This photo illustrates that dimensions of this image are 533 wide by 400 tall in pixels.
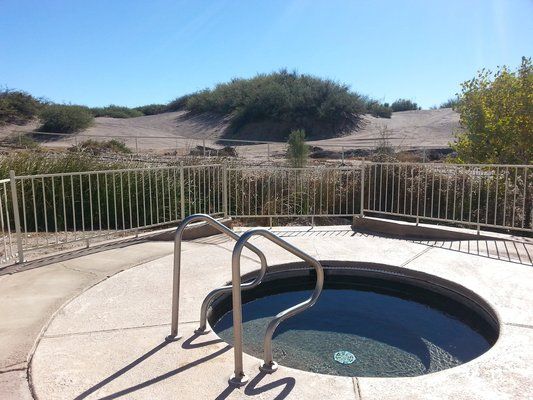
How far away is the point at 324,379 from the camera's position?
308 cm

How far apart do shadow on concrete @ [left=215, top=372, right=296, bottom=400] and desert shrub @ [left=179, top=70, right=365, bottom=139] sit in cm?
3035

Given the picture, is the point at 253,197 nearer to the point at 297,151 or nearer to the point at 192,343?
the point at 297,151

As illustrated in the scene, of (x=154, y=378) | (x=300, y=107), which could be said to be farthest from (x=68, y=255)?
(x=300, y=107)

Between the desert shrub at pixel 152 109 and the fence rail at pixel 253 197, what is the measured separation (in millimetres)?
41456

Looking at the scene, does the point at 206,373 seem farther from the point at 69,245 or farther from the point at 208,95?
the point at 208,95

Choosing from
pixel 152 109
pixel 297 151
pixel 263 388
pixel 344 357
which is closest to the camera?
pixel 263 388

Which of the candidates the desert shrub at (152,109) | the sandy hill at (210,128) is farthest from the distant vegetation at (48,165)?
the desert shrub at (152,109)

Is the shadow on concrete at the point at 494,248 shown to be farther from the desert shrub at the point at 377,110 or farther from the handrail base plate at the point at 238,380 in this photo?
the desert shrub at the point at 377,110

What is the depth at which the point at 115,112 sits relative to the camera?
46.1 metres

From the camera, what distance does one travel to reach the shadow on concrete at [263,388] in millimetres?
2865

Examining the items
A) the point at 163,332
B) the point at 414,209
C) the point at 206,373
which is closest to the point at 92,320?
the point at 163,332

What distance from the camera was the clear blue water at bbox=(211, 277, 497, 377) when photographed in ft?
12.4

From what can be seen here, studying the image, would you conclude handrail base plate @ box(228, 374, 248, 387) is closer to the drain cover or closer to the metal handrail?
the metal handrail

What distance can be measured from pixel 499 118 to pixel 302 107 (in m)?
24.5
